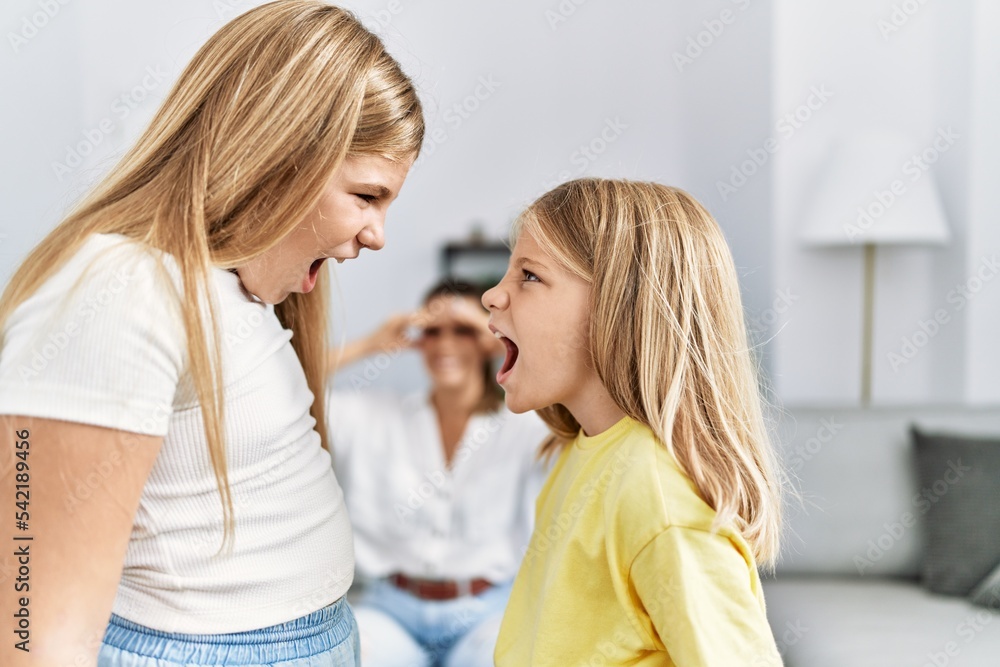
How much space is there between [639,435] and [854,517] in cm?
146

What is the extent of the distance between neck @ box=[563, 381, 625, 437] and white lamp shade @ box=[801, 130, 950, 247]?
1.79 metres

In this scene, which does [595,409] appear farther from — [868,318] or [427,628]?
[868,318]

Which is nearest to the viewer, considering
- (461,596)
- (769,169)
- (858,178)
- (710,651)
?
(710,651)

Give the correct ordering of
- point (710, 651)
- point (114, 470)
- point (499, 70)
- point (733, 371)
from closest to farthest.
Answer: point (114, 470) → point (710, 651) → point (733, 371) → point (499, 70)

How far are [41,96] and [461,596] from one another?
1354mm

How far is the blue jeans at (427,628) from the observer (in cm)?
183

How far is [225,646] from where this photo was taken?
0.84 m

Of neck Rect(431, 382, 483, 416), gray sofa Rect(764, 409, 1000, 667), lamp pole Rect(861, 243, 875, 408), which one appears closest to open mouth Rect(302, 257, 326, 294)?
neck Rect(431, 382, 483, 416)

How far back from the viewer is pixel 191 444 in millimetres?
793

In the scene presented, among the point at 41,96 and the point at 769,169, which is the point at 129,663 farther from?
→ the point at 769,169

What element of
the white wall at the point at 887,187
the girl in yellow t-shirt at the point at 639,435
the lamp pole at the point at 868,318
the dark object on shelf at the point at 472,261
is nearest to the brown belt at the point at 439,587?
the girl in yellow t-shirt at the point at 639,435

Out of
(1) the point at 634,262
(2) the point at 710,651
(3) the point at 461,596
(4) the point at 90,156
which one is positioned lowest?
(3) the point at 461,596

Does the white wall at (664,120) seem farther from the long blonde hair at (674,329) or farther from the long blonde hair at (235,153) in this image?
the long blonde hair at (235,153)

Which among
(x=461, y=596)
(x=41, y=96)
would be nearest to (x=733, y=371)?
(x=461, y=596)
